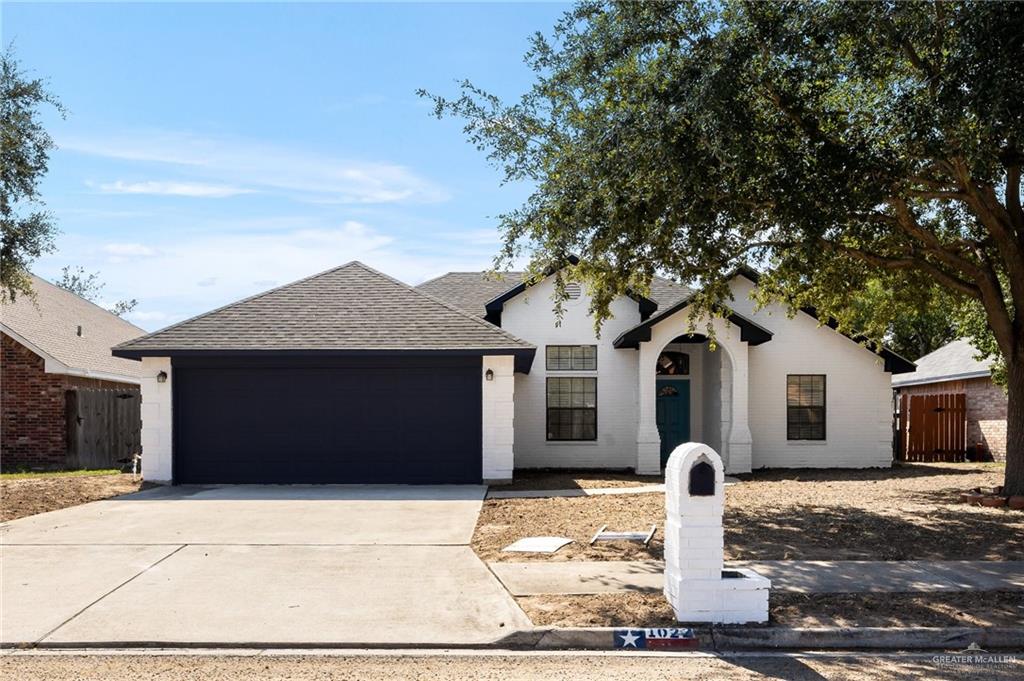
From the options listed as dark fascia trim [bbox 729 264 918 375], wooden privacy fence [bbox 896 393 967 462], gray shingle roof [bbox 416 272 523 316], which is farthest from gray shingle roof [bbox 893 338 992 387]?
gray shingle roof [bbox 416 272 523 316]

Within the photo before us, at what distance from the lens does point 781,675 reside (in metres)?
6.57

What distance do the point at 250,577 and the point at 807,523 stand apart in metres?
7.41

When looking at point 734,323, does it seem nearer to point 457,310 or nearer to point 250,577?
point 457,310

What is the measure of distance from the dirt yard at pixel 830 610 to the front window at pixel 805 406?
13416mm

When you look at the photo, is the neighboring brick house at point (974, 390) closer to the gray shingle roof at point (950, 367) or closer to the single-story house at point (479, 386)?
the gray shingle roof at point (950, 367)

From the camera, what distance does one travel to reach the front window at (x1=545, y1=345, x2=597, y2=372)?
70.6 ft

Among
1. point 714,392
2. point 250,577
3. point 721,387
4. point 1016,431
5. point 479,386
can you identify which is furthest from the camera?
point 714,392

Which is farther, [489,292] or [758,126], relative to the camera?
[489,292]

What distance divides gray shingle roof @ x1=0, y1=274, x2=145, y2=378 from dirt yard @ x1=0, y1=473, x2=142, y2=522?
400 cm

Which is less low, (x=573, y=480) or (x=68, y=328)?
(x=68, y=328)

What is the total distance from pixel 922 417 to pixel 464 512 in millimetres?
16801

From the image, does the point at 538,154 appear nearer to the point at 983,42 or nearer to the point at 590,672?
the point at 983,42

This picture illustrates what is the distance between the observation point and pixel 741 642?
24.1ft

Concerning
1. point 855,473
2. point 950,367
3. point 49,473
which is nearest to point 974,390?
point 950,367
